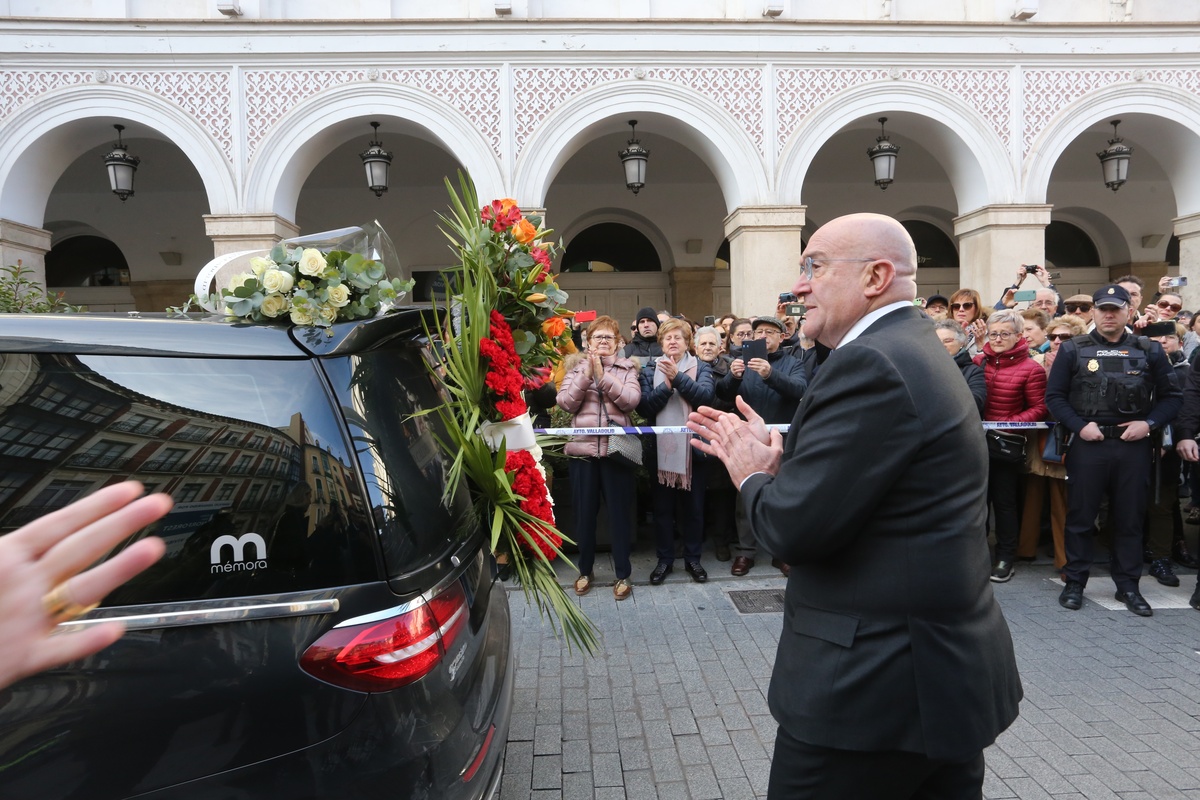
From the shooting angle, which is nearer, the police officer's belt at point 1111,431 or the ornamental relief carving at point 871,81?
the police officer's belt at point 1111,431

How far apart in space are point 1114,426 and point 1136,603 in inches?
48.9

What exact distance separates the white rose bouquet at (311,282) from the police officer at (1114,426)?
4.89m

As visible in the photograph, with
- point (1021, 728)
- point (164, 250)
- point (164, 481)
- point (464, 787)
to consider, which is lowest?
point (1021, 728)

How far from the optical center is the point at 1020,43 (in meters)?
10.4

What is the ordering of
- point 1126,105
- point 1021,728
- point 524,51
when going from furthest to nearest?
point 1126,105, point 524,51, point 1021,728

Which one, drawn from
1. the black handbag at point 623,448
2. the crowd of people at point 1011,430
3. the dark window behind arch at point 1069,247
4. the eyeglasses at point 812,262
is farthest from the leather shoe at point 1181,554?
the dark window behind arch at point 1069,247

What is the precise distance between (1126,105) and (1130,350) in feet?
27.8

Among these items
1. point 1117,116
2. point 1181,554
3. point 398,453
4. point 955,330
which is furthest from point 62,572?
point 1117,116

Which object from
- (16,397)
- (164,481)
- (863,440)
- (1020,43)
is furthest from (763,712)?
(1020,43)

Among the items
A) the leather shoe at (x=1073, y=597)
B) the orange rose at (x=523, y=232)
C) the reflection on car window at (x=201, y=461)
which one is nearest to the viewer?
the reflection on car window at (x=201, y=461)

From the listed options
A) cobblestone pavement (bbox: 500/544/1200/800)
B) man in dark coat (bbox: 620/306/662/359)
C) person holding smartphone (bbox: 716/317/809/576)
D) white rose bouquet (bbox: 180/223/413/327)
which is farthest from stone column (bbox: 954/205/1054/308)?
white rose bouquet (bbox: 180/223/413/327)

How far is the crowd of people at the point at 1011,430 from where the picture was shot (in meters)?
4.78

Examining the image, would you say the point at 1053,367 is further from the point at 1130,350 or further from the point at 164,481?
the point at 164,481

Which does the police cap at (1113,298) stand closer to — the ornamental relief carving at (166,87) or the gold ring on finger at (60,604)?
the gold ring on finger at (60,604)
